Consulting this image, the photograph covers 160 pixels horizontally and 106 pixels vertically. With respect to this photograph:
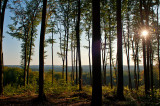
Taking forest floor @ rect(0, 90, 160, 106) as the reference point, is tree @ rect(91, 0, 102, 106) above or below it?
above

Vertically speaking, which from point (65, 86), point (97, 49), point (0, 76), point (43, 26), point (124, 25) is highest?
point (124, 25)

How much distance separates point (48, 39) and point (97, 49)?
14809 mm

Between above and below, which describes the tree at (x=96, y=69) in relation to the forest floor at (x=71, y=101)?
above

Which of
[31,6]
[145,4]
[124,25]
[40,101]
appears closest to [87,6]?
[145,4]

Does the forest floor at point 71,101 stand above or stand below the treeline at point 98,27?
below

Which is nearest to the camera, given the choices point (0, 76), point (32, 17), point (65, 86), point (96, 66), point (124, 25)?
point (96, 66)

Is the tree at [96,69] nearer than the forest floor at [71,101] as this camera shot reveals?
Yes

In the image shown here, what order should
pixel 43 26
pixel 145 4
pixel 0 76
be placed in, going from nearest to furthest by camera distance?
pixel 43 26, pixel 0 76, pixel 145 4

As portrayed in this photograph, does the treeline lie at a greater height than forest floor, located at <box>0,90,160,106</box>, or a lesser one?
greater

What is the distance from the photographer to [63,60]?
19266 mm

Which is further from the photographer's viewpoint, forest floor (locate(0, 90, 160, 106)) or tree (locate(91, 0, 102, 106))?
forest floor (locate(0, 90, 160, 106))

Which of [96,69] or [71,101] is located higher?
[96,69]

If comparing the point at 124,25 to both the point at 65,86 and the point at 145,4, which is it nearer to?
the point at 145,4

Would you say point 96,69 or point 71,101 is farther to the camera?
point 71,101
